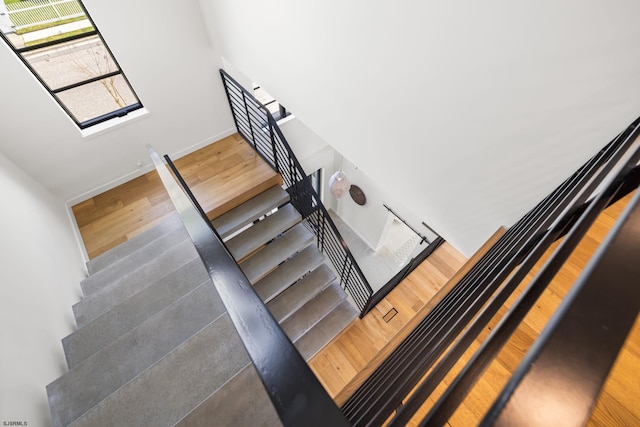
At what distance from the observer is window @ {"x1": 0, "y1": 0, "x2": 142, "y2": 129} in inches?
90.2

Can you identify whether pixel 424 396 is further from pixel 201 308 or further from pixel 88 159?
pixel 88 159

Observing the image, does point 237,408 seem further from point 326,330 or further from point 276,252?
point 276,252

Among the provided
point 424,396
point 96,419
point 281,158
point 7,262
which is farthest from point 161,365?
point 281,158

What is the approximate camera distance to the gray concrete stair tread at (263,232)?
3246 millimetres

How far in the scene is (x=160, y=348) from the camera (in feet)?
5.18

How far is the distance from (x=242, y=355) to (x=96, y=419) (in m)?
0.66

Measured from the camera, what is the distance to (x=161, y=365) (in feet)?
4.54

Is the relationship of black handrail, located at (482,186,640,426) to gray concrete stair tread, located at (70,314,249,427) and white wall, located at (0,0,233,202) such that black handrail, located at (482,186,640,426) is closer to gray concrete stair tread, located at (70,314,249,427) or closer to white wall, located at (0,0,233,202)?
gray concrete stair tread, located at (70,314,249,427)

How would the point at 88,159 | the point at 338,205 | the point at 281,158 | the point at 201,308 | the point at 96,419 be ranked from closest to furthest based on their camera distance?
1. the point at 96,419
2. the point at 201,308
3. the point at 88,159
4. the point at 281,158
5. the point at 338,205

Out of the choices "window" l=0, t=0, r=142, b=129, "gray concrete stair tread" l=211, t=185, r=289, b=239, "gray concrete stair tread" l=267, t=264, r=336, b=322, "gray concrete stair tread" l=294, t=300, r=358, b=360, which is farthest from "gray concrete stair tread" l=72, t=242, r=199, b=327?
"window" l=0, t=0, r=142, b=129

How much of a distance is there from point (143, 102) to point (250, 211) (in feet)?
5.69

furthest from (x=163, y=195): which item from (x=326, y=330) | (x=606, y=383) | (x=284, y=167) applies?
(x=606, y=383)

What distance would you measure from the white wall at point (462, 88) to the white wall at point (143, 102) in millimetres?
984

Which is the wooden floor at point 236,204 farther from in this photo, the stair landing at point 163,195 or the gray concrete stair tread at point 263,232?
the gray concrete stair tread at point 263,232
